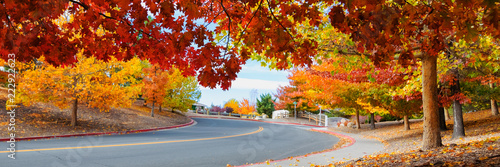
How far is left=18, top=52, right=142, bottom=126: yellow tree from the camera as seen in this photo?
1398 centimetres

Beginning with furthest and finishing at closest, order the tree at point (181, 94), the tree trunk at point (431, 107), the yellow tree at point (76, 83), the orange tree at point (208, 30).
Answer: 1. the tree at point (181, 94)
2. the yellow tree at point (76, 83)
3. the tree trunk at point (431, 107)
4. the orange tree at point (208, 30)

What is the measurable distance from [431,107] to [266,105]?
40161 millimetres

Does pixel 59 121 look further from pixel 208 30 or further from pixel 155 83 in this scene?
pixel 208 30

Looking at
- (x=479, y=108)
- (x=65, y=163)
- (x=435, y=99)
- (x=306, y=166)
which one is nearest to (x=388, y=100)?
(x=435, y=99)

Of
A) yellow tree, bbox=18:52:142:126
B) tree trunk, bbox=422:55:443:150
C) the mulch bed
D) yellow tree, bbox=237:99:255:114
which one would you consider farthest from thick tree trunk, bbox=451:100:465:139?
yellow tree, bbox=237:99:255:114

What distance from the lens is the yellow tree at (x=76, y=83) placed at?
13977mm

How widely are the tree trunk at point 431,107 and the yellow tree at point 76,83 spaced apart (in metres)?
13.3

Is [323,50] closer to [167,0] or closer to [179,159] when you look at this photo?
[179,159]

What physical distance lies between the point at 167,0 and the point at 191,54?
149 centimetres

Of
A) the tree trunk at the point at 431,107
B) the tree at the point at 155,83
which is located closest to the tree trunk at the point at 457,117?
the tree trunk at the point at 431,107

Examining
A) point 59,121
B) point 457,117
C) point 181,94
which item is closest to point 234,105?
point 181,94

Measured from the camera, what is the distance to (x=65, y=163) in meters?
7.39

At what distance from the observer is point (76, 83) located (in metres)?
15.1

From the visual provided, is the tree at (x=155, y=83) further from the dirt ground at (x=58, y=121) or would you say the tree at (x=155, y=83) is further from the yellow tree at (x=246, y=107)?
the yellow tree at (x=246, y=107)
